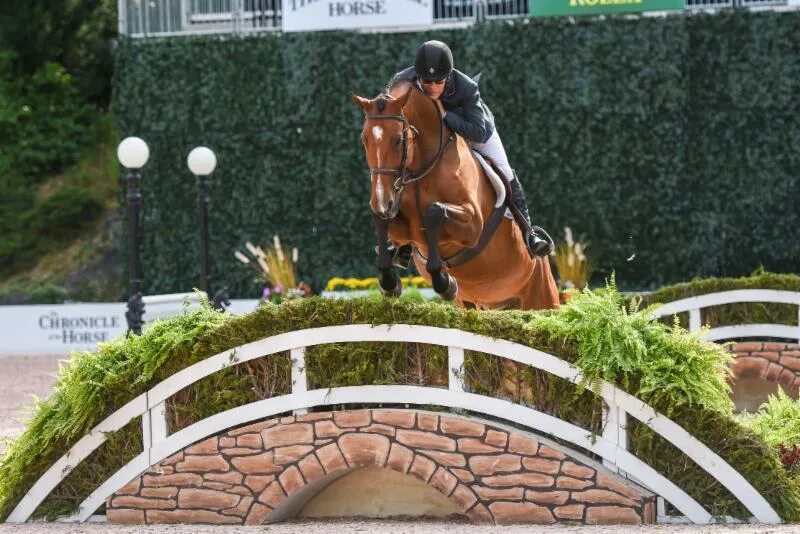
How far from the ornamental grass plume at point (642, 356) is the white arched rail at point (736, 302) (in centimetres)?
452

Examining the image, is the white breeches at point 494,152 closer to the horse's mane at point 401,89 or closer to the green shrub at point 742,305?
the horse's mane at point 401,89

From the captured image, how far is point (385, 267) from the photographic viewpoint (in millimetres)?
7242

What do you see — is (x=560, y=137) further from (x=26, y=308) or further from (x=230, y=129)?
(x=26, y=308)

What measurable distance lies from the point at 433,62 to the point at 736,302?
4.49 m

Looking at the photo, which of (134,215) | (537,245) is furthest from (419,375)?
(134,215)

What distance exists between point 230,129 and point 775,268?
779cm

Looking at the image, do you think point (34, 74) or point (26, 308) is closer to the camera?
point (26, 308)

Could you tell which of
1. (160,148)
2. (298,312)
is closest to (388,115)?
(298,312)

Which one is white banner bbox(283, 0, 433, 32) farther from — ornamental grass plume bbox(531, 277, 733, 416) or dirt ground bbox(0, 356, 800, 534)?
dirt ground bbox(0, 356, 800, 534)

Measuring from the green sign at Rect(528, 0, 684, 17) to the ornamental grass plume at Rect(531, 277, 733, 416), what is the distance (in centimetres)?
1167

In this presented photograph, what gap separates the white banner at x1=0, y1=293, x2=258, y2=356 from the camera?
18.1m

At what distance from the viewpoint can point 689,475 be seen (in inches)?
232

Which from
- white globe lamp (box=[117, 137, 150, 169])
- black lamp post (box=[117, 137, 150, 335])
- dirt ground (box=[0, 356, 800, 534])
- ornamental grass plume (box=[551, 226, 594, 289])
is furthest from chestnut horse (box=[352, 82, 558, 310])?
ornamental grass plume (box=[551, 226, 594, 289])

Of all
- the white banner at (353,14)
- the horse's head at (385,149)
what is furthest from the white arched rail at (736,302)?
the white banner at (353,14)
